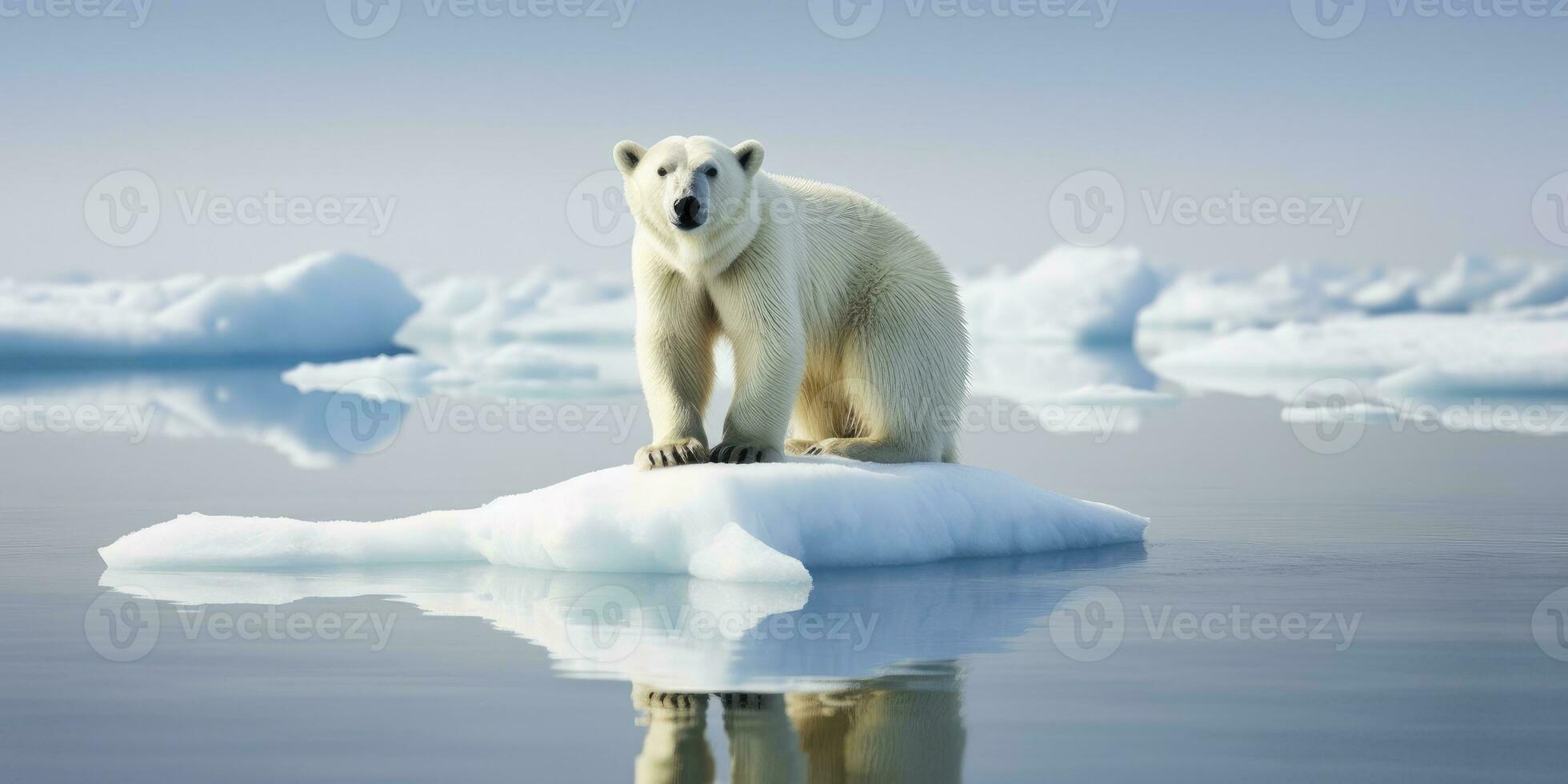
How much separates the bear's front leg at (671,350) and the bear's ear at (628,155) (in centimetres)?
41

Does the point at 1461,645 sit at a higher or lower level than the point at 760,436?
lower

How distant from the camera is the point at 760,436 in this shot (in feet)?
20.1

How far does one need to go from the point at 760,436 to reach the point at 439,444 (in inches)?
296

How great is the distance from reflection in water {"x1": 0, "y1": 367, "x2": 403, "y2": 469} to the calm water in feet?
17.5

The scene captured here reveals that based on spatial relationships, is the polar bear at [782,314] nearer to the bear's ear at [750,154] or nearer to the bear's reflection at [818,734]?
the bear's ear at [750,154]

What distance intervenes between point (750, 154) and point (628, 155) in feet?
1.61

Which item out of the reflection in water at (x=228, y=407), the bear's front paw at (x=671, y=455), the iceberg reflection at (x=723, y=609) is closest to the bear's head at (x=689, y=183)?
the bear's front paw at (x=671, y=455)

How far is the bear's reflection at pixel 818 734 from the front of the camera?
3.09m

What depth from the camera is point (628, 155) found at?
20.0 ft

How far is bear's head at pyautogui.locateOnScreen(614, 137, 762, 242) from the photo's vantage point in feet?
18.8

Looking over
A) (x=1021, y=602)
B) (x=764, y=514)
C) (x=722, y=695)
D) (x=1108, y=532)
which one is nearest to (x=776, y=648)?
(x=722, y=695)

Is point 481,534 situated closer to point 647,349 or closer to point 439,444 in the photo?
point 647,349

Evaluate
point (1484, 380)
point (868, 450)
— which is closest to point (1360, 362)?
point (1484, 380)

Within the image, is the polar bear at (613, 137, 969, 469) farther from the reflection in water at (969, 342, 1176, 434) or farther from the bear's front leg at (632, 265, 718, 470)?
the reflection in water at (969, 342, 1176, 434)
